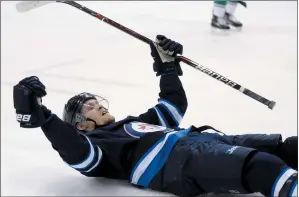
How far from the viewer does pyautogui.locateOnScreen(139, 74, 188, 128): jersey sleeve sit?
1.66m

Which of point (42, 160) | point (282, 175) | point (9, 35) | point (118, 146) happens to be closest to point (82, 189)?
point (118, 146)

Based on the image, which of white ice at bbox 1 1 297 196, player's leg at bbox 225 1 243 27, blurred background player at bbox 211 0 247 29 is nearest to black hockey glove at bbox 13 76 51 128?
white ice at bbox 1 1 297 196

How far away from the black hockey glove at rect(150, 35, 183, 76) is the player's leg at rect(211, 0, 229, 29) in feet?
7.19

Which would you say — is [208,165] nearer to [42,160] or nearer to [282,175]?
[282,175]

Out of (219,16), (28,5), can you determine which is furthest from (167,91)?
(219,16)

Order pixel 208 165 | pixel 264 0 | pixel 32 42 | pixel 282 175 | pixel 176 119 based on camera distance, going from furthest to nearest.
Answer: pixel 264 0 → pixel 32 42 → pixel 176 119 → pixel 208 165 → pixel 282 175

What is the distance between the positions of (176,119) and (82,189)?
390mm

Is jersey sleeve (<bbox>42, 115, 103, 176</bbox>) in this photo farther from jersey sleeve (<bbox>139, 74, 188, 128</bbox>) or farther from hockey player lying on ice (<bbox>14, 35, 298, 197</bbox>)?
jersey sleeve (<bbox>139, 74, 188, 128</bbox>)

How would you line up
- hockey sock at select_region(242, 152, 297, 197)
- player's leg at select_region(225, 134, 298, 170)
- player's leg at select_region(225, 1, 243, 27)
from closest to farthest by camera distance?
hockey sock at select_region(242, 152, 297, 197) < player's leg at select_region(225, 134, 298, 170) < player's leg at select_region(225, 1, 243, 27)

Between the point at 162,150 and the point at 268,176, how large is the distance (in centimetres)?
31

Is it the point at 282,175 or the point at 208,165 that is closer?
the point at 282,175

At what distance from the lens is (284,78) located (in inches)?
104

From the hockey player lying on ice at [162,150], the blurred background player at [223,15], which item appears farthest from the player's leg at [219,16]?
the hockey player lying on ice at [162,150]

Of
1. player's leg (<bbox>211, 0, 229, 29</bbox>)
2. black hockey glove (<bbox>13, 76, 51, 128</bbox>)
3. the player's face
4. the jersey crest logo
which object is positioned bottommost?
the jersey crest logo
